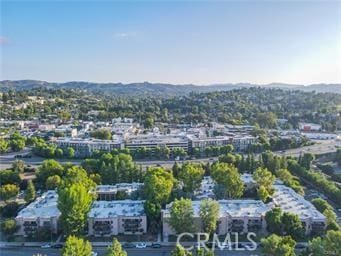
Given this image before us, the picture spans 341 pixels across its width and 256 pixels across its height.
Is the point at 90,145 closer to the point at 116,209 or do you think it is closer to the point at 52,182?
the point at 52,182

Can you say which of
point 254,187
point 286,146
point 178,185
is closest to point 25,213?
point 178,185

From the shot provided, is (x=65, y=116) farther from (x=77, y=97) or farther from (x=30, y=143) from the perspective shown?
(x=77, y=97)

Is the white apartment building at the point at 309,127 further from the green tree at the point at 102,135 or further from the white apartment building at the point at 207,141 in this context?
the green tree at the point at 102,135

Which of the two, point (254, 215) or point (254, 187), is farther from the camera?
point (254, 187)

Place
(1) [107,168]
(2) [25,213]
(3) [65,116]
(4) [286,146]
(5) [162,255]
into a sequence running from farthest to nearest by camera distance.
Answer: (3) [65,116], (4) [286,146], (1) [107,168], (2) [25,213], (5) [162,255]

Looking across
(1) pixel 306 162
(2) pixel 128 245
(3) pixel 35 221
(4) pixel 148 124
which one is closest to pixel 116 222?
(2) pixel 128 245

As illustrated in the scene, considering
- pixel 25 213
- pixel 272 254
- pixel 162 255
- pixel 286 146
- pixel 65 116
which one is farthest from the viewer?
pixel 65 116

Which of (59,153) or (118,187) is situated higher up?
(118,187)
